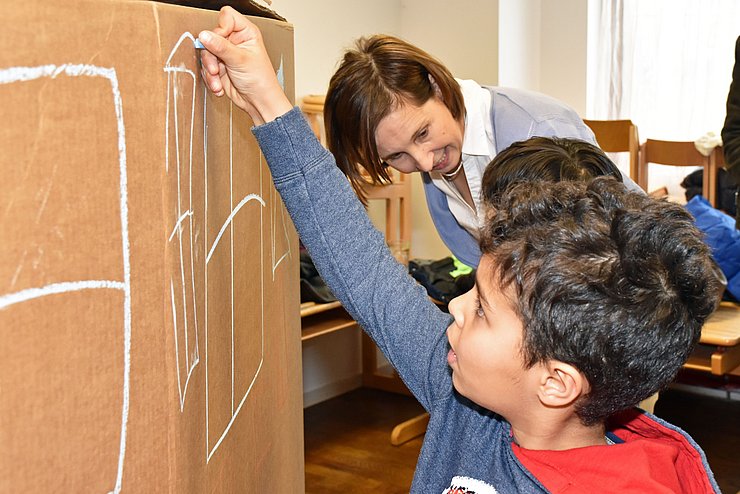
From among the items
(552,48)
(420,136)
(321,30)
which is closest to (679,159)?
(552,48)

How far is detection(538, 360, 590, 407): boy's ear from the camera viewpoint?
76cm

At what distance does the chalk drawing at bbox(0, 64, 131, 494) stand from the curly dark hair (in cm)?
35

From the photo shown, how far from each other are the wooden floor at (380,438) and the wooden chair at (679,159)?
0.74 m

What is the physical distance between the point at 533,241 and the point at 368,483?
1.82 m

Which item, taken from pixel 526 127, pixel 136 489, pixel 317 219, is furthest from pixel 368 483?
pixel 136 489

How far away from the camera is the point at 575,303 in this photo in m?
0.73

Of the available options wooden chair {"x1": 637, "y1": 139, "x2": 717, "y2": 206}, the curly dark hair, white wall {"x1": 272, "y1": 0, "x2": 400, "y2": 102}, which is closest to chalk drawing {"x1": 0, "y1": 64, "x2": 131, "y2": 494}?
the curly dark hair

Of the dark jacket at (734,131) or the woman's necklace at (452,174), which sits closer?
the woman's necklace at (452,174)

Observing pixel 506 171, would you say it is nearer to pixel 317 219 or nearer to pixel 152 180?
pixel 317 219

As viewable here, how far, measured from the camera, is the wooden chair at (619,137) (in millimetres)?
3107

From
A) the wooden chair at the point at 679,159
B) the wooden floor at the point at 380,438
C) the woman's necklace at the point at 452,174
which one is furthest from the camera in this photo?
the wooden chair at the point at 679,159

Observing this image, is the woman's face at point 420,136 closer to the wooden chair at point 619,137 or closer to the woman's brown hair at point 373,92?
the woman's brown hair at point 373,92

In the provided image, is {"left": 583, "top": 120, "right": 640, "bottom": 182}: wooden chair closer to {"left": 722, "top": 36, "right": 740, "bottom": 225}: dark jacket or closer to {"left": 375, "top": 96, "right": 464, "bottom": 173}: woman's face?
{"left": 722, "top": 36, "right": 740, "bottom": 225}: dark jacket

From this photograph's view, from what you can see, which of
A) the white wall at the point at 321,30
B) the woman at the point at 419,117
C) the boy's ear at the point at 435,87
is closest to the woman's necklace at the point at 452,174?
the woman at the point at 419,117
